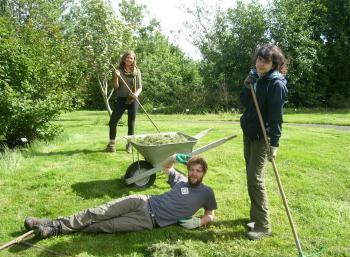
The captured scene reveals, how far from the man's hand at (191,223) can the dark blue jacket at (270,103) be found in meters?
1.00

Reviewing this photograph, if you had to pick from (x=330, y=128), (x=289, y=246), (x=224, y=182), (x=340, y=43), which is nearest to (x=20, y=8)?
(x=340, y=43)

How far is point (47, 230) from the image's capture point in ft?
12.6

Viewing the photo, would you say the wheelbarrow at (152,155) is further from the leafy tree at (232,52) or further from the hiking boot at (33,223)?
the leafy tree at (232,52)

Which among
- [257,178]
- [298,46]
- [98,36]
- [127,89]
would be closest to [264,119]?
[257,178]

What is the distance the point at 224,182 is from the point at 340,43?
1555 cm

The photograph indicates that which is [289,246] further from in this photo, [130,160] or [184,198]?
[130,160]

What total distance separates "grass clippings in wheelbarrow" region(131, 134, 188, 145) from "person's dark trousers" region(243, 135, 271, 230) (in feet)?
4.51

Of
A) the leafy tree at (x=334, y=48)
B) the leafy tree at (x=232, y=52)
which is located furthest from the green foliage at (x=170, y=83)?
the leafy tree at (x=334, y=48)

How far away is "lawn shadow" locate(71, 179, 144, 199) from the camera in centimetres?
502

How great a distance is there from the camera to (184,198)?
4.05 meters

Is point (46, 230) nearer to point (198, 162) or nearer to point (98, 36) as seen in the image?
point (198, 162)

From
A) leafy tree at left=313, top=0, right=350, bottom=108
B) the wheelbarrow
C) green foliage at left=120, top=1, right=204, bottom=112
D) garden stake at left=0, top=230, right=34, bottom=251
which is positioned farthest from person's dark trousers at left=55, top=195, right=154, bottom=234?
Result: leafy tree at left=313, top=0, right=350, bottom=108

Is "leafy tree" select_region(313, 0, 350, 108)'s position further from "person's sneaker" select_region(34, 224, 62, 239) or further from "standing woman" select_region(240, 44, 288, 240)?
"person's sneaker" select_region(34, 224, 62, 239)

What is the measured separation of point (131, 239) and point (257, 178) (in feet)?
4.25
